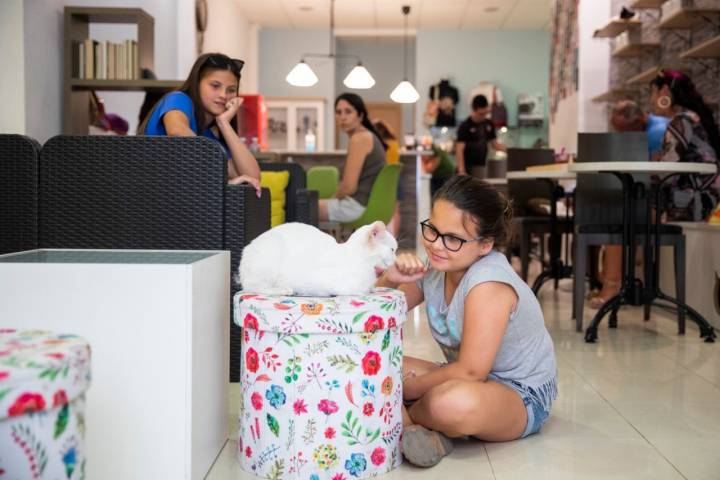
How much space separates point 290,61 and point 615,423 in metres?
11.0

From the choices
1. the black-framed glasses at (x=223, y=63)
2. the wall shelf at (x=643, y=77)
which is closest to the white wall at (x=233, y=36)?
the wall shelf at (x=643, y=77)

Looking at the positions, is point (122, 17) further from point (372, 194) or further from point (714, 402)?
point (714, 402)

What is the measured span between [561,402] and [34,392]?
176 centimetres

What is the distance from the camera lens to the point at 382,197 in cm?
476

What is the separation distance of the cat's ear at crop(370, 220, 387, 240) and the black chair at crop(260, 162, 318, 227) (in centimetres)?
160

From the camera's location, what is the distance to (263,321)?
150cm

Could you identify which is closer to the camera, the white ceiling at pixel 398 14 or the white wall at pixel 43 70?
the white wall at pixel 43 70

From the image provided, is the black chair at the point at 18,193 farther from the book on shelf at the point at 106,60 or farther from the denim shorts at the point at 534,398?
the book on shelf at the point at 106,60

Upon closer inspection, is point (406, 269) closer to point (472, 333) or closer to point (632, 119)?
point (472, 333)

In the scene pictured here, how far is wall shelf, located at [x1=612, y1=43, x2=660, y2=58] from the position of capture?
699cm

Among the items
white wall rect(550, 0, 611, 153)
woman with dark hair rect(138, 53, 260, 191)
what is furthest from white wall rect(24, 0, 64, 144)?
white wall rect(550, 0, 611, 153)

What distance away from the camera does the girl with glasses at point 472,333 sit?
1.72 meters

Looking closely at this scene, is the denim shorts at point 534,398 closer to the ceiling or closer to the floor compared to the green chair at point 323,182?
closer to the floor

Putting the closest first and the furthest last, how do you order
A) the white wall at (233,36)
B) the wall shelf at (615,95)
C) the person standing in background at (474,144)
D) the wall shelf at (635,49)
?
the wall shelf at (635,49) → the wall shelf at (615,95) → the person standing in background at (474,144) → the white wall at (233,36)
